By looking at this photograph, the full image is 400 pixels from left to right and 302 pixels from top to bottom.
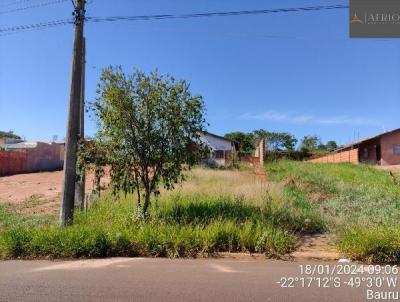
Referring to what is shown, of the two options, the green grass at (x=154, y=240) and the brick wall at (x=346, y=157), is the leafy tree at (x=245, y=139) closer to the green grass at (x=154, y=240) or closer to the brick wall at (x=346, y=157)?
the brick wall at (x=346, y=157)

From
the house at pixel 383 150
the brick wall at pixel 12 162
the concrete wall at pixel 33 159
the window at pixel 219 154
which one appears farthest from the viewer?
the window at pixel 219 154

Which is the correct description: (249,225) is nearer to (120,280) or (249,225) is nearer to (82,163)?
(120,280)

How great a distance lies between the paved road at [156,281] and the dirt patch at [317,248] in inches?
16.1

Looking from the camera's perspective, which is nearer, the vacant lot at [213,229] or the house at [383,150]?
the vacant lot at [213,229]

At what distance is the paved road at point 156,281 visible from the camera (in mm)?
5172

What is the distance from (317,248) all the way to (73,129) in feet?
19.0

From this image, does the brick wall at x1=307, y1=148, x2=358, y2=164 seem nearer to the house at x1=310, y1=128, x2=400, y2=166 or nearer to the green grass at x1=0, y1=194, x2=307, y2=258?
the house at x1=310, y1=128, x2=400, y2=166

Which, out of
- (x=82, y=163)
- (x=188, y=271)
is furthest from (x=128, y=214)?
(x=188, y=271)

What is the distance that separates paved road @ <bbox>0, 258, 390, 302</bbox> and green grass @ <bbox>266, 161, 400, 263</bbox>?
758 millimetres

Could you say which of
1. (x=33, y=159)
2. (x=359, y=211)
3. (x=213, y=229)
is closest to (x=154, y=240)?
(x=213, y=229)

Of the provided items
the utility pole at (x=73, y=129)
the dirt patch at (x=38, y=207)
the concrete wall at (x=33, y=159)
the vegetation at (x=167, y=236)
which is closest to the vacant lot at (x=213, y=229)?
the vegetation at (x=167, y=236)

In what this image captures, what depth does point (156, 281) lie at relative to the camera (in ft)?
19.1

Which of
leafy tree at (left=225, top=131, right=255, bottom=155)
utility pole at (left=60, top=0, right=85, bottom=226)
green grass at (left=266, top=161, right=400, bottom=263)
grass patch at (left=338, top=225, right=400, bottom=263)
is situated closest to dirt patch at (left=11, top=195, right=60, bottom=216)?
utility pole at (left=60, top=0, right=85, bottom=226)

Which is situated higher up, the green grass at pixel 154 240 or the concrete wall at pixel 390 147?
the concrete wall at pixel 390 147
